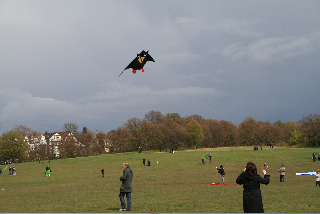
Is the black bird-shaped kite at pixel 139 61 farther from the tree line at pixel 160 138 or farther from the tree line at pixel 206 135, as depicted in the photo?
the tree line at pixel 160 138

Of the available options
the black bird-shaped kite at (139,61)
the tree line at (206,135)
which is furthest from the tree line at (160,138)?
the black bird-shaped kite at (139,61)

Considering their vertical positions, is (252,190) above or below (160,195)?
above

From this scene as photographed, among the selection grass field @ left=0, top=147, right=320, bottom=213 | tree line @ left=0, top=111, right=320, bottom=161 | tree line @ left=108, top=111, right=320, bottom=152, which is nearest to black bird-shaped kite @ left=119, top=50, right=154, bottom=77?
grass field @ left=0, top=147, right=320, bottom=213

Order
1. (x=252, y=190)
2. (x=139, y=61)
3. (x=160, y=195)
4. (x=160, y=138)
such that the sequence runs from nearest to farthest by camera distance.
Answer: (x=252, y=190) < (x=160, y=195) < (x=139, y=61) < (x=160, y=138)

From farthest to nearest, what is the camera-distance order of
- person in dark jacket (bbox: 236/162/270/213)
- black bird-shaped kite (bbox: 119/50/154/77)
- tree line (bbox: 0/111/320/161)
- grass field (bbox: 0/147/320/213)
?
1. tree line (bbox: 0/111/320/161)
2. black bird-shaped kite (bbox: 119/50/154/77)
3. grass field (bbox: 0/147/320/213)
4. person in dark jacket (bbox: 236/162/270/213)

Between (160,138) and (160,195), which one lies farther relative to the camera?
(160,138)

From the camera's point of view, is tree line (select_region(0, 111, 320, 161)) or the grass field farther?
tree line (select_region(0, 111, 320, 161))

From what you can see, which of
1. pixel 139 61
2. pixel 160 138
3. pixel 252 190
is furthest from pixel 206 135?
pixel 252 190

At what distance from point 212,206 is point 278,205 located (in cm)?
291

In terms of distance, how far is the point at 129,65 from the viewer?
19.0 metres

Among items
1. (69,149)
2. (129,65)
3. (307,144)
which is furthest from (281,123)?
(129,65)

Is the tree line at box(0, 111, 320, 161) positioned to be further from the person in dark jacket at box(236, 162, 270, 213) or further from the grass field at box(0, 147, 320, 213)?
the person in dark jacket at box(236, 162, 270, 213)

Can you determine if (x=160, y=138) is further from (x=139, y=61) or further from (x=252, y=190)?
(x=252, y=190)

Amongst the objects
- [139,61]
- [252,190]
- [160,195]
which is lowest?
[160,195]
